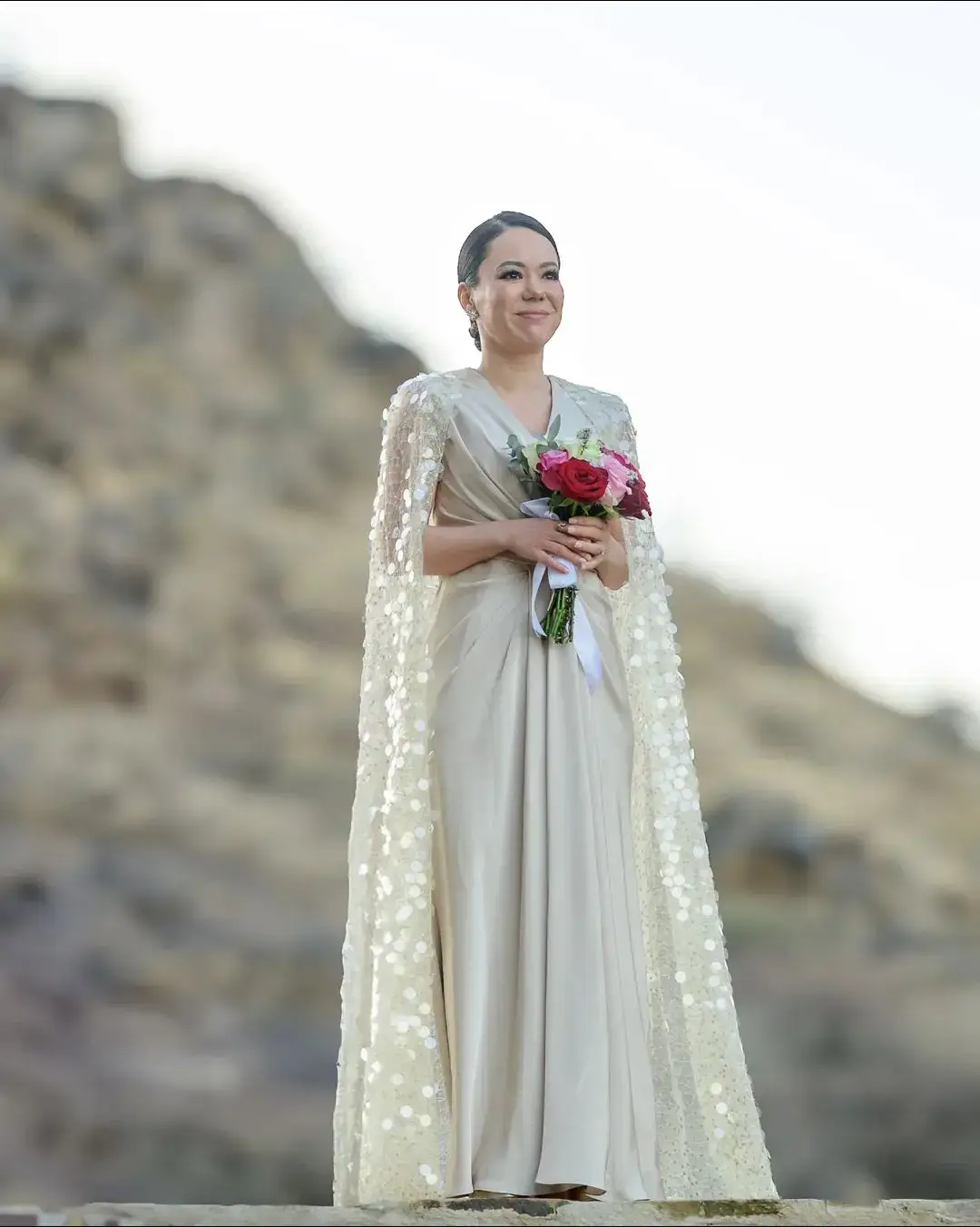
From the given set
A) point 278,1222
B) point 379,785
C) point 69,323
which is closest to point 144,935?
point 69,323

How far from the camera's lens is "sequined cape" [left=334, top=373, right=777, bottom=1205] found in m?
4.11

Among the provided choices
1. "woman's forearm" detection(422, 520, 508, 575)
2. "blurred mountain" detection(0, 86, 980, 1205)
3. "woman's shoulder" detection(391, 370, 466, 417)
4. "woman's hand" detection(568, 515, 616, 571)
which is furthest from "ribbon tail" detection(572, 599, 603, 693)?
"blurred mountain" detection(0, 86, 980, 1205)

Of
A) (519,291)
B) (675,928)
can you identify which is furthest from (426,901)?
(519,291)

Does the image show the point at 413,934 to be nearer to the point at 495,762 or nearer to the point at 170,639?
the point at 495,762

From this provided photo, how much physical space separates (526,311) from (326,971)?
10.6 meters

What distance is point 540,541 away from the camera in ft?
13.7

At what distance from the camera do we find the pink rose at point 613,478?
4.18 metres

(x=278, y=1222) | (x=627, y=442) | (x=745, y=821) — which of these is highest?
(x=745, y=821)

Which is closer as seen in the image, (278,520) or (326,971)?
(326,971)

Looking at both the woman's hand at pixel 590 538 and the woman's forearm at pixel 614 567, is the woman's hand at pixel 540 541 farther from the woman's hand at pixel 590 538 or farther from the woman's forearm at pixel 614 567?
the woman's forearm at pixel 614 567

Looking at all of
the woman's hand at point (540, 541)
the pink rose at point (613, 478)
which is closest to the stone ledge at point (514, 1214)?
the woman's hand at point (540, 541)

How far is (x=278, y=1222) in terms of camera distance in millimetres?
3301

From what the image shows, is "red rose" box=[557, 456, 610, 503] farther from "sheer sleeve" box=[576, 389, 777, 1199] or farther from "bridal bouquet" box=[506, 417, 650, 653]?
"sheer sleeve" box=[576, 389, 777, 1199]

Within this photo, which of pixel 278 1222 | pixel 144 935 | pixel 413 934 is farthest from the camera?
pixel 144 935
